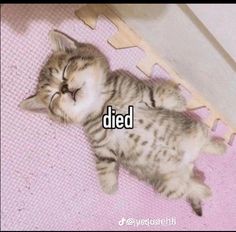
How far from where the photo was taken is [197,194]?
1202 millimetres

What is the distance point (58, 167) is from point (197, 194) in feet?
1.16

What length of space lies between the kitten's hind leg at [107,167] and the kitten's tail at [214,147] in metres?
0.23

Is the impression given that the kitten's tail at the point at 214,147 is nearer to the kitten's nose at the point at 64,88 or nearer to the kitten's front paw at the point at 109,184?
the kitten's front paw at the point at 109,184

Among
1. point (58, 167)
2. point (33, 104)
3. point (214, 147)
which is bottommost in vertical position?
point (58, 167)

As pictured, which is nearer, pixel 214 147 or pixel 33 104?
pixel 33 104

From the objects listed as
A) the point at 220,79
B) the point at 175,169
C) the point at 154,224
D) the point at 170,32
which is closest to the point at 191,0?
the point at 170,32

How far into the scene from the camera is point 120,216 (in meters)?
1.22

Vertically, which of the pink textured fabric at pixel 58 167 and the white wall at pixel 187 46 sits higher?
the white wall at pixel 187 46

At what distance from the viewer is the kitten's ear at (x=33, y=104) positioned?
108cm

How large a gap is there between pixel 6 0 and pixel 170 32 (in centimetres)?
38

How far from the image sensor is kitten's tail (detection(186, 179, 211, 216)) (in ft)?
3.91

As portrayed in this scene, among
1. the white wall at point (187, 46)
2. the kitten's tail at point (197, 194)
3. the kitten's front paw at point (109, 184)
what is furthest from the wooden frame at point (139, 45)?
the kitten's front paw at point (109, 184)

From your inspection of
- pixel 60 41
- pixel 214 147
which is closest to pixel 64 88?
pixel 60 41

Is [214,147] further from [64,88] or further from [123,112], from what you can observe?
[64,88]
